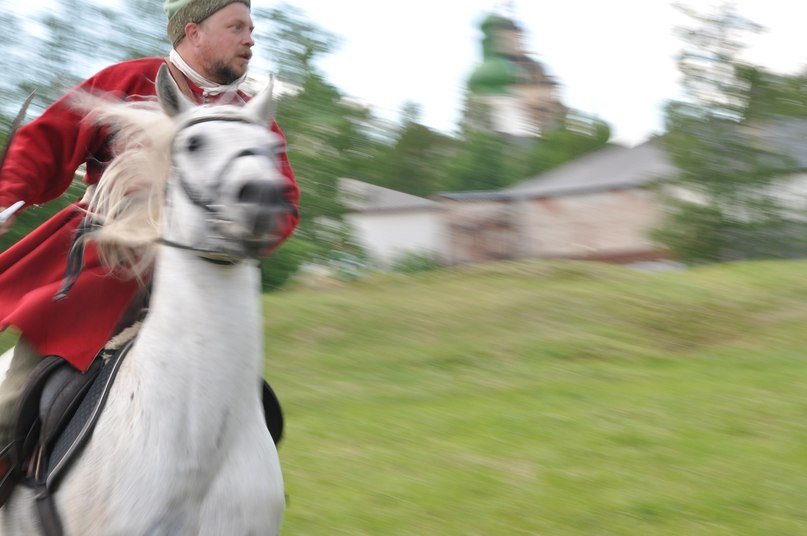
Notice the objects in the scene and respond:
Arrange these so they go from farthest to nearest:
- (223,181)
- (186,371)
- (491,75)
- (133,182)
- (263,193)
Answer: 1. (491,75)
2. (133,182)
3. (186,371)
4. (223,181)
5. (263,193)

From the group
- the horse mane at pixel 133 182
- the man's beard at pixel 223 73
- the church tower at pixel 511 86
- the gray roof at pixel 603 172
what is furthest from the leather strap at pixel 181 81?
the church tower at pixel 511 86

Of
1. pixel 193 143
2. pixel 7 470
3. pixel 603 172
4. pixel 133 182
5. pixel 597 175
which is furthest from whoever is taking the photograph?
pixel 603 172

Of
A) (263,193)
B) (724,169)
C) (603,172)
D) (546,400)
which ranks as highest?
(263,193)

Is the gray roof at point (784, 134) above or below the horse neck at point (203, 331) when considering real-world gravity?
below

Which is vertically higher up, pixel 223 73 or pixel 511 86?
pixel 223 73

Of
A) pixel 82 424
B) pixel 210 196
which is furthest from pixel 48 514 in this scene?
pixel 210 196

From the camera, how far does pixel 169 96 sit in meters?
3.53

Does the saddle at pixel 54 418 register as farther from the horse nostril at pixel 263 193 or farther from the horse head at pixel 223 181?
the horse nostril at pixel 263 193

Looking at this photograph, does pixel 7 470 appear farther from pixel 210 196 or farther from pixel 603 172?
pixel 603 172

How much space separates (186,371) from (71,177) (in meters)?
1.10

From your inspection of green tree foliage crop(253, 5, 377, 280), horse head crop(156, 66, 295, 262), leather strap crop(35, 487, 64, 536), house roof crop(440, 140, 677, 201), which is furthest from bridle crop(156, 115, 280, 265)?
house roof crop(440, 140, 677, 201)

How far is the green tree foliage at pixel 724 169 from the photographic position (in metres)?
35.8

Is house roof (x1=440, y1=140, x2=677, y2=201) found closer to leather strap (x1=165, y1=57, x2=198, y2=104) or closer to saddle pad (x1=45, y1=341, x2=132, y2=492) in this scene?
leather strap (x1=165, y1=57, x2=198, y2=104)

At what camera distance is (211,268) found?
3.43m
